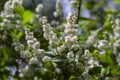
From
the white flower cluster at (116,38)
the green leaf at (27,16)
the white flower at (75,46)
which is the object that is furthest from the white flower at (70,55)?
the green leaf at (27,16)

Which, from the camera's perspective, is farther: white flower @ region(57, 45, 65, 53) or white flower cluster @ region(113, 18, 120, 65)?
white flower cluster @ region(113, 18, 120, 65)

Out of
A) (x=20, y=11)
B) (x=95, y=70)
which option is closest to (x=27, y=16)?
(x=20, y=11)

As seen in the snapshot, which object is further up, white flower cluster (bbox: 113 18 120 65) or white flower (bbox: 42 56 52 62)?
white flower (bbox: 42 56 52 62)

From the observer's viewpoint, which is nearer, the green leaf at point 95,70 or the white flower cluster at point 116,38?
the green leaf at point 95,70

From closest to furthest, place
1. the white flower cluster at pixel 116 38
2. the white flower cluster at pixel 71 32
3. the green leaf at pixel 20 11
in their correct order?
the white flower cluster at pixel 71 32 < the green leaf at pixel 20 11 < the white flower cluster at pixel 116 38

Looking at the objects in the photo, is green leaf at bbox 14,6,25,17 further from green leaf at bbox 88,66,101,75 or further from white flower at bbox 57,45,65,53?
green leaf at bbox 88,66,101,75

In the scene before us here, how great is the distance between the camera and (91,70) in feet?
5.34

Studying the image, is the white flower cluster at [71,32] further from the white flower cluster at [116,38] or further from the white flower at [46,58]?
the white flower cluster at [116,38]

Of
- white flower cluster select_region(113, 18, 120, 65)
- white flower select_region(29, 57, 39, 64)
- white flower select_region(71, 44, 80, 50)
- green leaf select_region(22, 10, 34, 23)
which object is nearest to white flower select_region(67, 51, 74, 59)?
white flower select_region(71, 44, 80, 50)

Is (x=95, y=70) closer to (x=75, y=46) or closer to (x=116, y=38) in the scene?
(x=75, y=46)

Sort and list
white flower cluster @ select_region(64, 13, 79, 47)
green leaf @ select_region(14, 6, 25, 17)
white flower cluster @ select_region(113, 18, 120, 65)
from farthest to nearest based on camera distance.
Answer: white flower cluster @ select_region(113, 18, 120, 65), green leaf @ select_region(14, 6, 25, 17), white flower cluster @ select_region(64, 13, 79, 47)

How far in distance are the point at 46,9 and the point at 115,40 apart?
0.78m

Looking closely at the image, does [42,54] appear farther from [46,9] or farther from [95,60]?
[46,9]

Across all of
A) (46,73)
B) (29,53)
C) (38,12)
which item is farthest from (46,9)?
(29,53)
